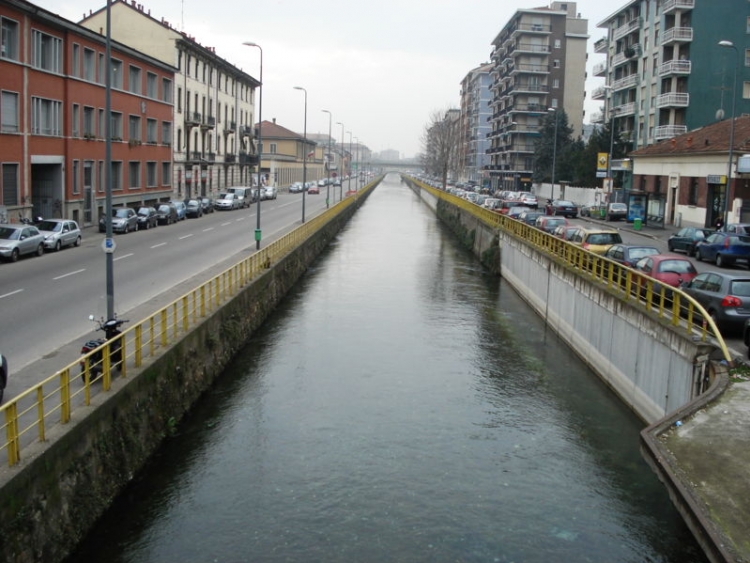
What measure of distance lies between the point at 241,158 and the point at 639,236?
5466cm

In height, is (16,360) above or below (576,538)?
above

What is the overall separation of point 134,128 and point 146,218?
35.9 ft

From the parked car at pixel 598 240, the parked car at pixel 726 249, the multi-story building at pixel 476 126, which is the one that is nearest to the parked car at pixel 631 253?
the parked car at pixel 598 240

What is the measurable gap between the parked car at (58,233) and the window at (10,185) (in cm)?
301

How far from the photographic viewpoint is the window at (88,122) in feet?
151

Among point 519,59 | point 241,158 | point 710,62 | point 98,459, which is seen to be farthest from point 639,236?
point 519,59

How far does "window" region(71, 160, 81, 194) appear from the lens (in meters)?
44.3

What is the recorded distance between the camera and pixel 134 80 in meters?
55.1

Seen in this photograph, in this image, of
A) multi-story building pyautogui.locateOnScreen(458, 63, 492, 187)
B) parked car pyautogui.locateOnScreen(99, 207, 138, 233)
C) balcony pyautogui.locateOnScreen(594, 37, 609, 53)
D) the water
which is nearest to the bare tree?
multi-story building pyautogui.locateOnScreen(458, 63, 492, 187)

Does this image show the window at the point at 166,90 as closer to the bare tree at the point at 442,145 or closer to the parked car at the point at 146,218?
the parked car at the point at 146,218

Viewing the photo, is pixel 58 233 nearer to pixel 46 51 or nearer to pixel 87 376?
pixel 46 51

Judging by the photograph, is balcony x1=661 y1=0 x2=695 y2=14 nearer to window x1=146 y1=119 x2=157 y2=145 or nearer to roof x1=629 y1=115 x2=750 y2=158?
roof x1=629 y1=115 x2=750 y2=158

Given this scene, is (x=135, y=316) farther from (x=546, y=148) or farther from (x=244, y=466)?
(x=546, y=148)

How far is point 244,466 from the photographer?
1433cm
